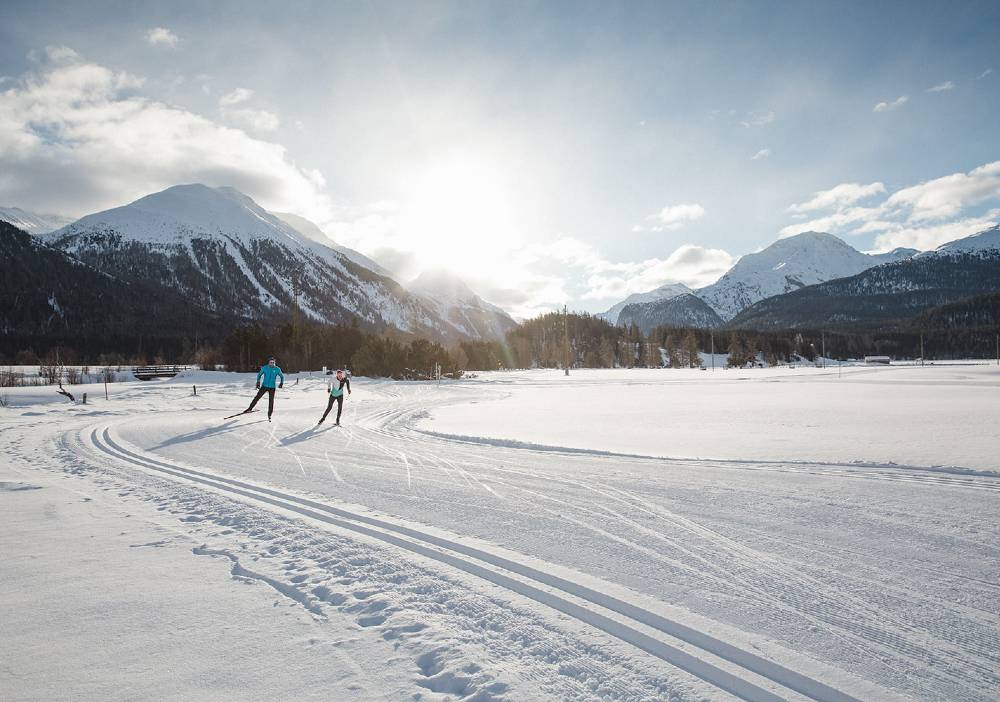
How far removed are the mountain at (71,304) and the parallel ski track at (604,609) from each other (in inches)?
5784

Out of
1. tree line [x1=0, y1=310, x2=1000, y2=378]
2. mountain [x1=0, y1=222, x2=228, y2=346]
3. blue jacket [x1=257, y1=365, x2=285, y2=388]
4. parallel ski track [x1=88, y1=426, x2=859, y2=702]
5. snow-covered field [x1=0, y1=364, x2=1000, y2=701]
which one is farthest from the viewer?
mountain [x1=0, y1=222, x2=228, y2=346]

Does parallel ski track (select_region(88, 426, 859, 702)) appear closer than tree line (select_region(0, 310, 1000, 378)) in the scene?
Yes

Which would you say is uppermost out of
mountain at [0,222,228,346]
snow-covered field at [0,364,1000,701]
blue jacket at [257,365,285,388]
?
mountain at [0,222,228,346]

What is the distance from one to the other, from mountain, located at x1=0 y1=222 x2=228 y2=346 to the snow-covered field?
145 meters

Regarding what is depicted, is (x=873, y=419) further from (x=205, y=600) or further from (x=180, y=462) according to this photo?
(x=180, y=462)

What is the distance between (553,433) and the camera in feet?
41.7

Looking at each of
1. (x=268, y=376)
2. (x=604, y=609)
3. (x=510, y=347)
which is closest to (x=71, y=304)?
(x=510, y=347)

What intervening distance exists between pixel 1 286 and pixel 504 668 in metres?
188

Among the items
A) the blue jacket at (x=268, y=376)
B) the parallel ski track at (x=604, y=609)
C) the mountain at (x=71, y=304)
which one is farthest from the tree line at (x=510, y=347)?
the parallel ski track at (x=604, y=609)

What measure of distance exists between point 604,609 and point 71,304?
179993 mm

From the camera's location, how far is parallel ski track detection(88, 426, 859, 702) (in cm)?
264

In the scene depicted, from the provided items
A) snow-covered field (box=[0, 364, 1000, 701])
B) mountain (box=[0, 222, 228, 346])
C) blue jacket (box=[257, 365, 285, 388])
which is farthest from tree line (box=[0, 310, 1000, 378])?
snow-covered field (box=[0, 364, 1000, 701])

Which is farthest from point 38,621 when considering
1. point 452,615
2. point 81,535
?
point 452,615

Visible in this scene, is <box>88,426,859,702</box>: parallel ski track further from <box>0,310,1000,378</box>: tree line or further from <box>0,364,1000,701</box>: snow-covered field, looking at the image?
<box>0,310,1000,378</box>: tree line
